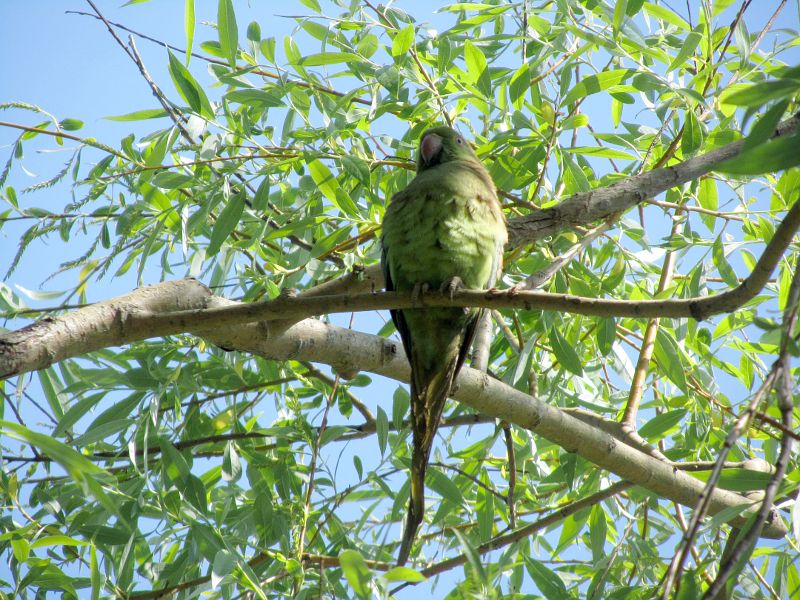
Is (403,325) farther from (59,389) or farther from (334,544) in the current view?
(59,389)

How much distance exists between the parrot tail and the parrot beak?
948mm

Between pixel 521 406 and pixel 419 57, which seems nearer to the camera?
pixel 521 406

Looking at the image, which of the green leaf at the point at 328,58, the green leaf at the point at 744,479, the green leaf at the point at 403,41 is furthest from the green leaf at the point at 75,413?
the green leaf at the point at 744,479

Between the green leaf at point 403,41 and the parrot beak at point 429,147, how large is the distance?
2.15 feet

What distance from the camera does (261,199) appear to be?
2.68m

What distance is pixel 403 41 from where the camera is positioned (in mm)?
2461

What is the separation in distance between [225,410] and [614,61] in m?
2.24

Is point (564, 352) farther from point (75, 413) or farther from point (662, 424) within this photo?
point (75, 413)

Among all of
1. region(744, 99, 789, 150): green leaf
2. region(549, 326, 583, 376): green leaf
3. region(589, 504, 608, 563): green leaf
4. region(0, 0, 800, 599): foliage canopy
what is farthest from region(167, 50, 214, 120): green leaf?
region(589, 504, 608, 563): green leaf

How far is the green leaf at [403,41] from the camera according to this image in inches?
96.2

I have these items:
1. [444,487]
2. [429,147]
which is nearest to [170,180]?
[429,147]

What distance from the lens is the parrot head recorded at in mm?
3125

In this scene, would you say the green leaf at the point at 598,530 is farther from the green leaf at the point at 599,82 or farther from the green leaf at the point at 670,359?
the green leaf at the point at 599,82

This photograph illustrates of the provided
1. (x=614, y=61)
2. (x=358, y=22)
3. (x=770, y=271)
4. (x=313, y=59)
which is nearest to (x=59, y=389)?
(x=313, y=59)
